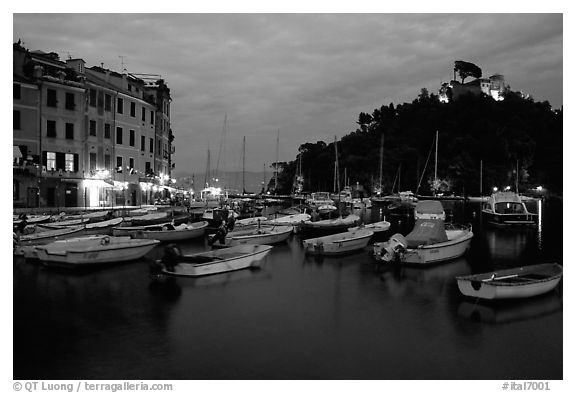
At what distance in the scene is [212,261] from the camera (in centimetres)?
1672

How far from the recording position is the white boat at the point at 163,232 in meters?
25.0

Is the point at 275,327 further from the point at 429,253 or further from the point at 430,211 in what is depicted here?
the point at 430,211

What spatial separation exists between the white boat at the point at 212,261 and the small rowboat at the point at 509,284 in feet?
26.5

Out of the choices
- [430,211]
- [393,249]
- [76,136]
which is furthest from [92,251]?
[76,136]

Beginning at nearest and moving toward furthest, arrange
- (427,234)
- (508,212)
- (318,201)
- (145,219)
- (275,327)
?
(275,327), (427,234), (145,219), (508,212), (318,201)

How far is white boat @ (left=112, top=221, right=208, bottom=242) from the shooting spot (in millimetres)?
25027

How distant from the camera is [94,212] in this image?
1340 inches

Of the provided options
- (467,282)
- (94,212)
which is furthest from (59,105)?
(467,282)

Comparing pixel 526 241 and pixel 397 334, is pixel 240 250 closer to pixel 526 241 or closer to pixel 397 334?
pixel 397 334

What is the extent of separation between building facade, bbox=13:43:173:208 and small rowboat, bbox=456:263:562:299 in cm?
2932

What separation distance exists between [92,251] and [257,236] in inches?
350

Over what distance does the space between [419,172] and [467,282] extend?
95.4 meters

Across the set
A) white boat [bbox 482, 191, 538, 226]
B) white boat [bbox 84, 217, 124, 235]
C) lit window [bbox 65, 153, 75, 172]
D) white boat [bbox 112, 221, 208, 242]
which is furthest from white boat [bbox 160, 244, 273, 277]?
white boat [bbox 482, 191, 538, 226]

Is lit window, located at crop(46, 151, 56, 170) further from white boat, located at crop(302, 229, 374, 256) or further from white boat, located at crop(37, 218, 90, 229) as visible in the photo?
white boat, located at crop(302, 229, 374, 256)
